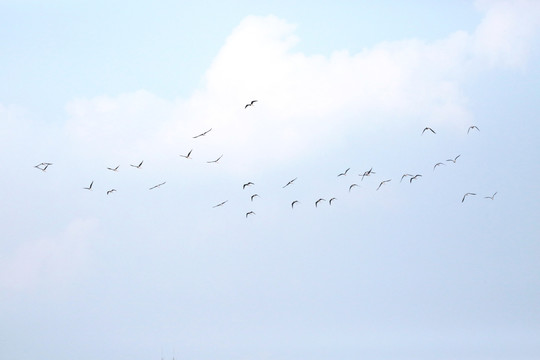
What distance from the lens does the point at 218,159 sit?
117 m

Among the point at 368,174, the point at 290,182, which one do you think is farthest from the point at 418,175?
the point at 290,182

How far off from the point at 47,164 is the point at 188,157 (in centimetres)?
2156

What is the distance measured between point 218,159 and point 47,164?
25.4m

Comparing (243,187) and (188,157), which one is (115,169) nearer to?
(188,157)

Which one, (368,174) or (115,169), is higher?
(368,174)

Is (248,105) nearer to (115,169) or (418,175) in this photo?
(115,169)

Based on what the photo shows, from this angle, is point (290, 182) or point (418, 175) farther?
point (418, 175)

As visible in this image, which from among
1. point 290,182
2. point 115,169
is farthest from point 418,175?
point 115,169

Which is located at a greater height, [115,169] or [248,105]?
[248,105]

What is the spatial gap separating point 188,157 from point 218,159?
404cm

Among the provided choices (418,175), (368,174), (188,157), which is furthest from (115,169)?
(418,175)

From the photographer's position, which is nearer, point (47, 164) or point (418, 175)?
point (47, 164)

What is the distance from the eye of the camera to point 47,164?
405 ft

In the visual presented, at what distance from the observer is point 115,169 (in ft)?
381
